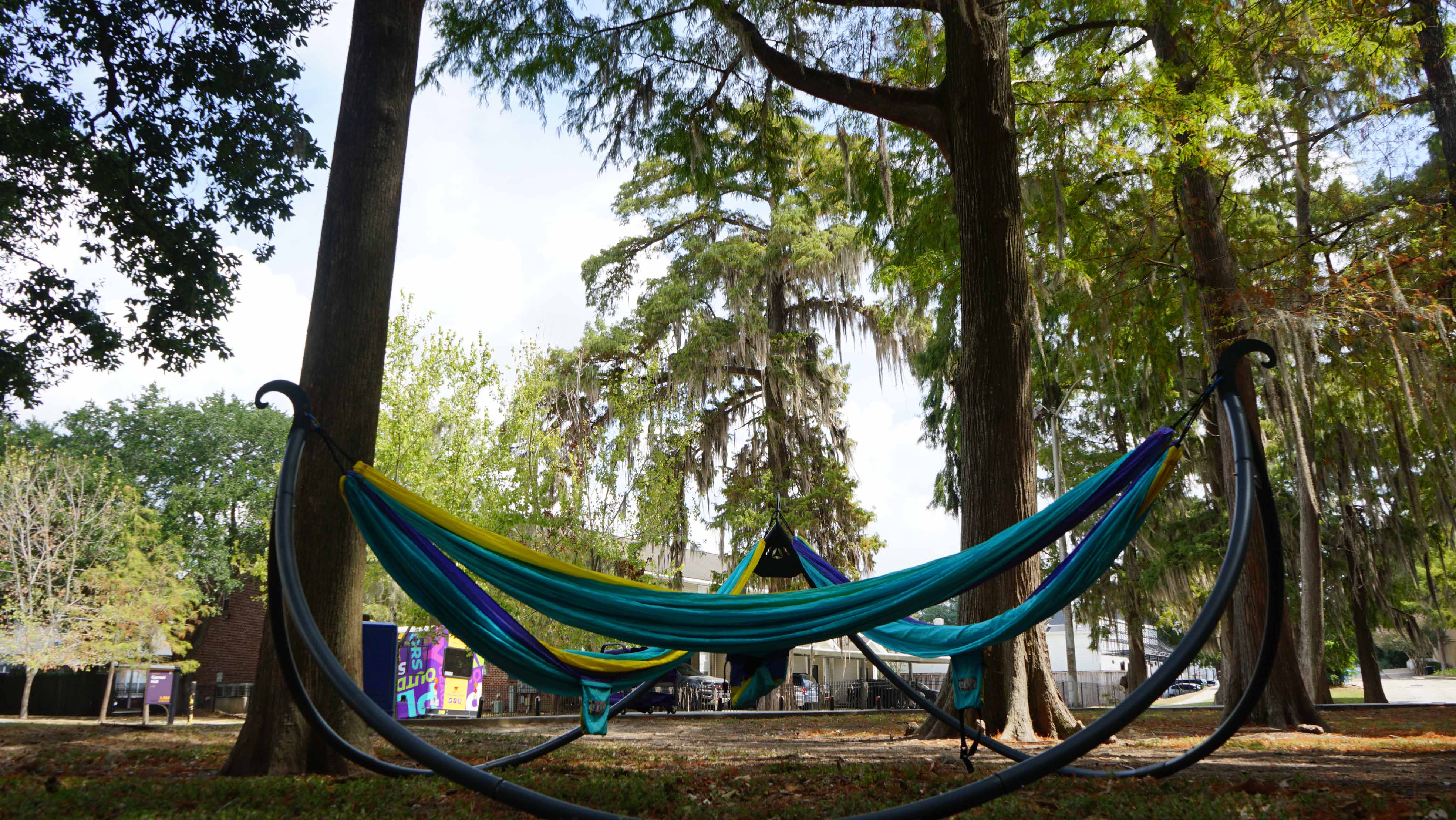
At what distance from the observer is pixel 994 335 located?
5.73 metres

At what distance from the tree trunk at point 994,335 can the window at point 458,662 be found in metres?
13.9

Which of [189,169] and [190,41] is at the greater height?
[190,41]

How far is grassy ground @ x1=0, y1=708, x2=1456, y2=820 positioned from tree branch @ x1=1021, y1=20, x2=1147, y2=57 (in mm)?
5964

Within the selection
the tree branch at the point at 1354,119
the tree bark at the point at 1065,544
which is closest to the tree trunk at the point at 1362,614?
the tree bark at the point at 1065,544

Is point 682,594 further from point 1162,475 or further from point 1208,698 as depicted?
point 1208,698

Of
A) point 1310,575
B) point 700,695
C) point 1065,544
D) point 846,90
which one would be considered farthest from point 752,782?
point 700,695

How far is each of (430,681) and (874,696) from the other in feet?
31.7

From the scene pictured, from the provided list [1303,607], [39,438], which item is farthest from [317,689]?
[39,438]

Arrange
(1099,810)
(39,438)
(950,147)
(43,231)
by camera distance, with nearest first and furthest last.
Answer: (1099,810) < (950,147) < (43,231) < (39,438)

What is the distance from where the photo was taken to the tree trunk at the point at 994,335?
5.52m

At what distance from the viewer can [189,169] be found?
798cm

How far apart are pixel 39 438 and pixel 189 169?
18081mm

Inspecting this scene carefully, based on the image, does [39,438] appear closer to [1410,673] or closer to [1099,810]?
[1099,810]

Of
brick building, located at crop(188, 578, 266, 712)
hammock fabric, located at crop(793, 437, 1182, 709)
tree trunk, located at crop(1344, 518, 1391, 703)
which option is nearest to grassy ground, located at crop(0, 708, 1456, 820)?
hammock fabric, located at crop(793, 437, 1182, 709)
